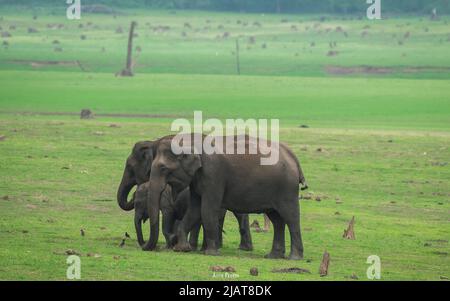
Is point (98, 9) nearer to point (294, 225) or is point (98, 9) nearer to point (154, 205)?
point (294, 225)

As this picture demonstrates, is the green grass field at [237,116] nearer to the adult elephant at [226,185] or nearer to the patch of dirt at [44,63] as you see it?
the patch of dirt at [44,63]

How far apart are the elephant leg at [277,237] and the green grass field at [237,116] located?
0.38 metres

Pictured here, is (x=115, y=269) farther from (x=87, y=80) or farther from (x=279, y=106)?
(x=87, y=80)

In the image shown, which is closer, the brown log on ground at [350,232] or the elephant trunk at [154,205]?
the elephant trunk at [154,205]

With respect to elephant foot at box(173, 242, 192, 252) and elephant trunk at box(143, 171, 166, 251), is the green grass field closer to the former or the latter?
elephant foot at box(173, 242, 192, 252)

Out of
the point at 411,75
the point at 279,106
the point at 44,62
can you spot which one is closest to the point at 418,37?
the point at 411,75

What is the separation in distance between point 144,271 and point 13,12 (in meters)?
84.6

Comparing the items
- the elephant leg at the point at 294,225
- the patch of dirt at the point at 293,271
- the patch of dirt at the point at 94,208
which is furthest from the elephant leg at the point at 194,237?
the patch of dirt at the point at 94,208

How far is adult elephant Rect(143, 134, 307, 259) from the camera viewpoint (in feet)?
58.0

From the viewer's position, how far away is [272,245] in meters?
18.5

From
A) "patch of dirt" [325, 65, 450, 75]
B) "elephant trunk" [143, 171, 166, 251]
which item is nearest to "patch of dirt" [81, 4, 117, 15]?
"patch of dirt" [325, 65, 450, 75]

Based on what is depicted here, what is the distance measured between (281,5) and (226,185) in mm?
90577

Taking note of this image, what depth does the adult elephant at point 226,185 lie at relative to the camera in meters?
17.7
